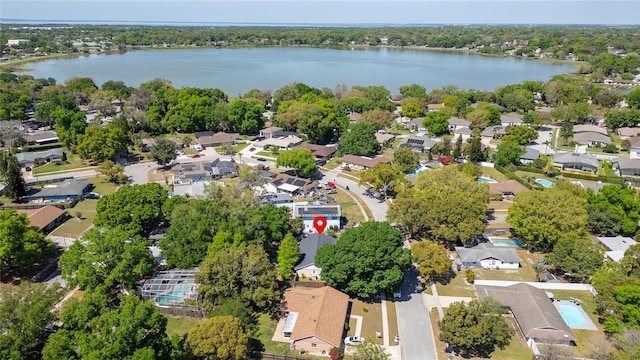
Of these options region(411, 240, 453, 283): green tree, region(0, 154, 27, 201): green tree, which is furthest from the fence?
region(0, 154, 27, 201): green tree

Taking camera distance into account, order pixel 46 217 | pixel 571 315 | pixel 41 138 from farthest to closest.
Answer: pixel 41 138 < pixel 46 217 < pixel 571 315

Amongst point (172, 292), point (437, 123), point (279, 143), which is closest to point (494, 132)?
point (437, 123)

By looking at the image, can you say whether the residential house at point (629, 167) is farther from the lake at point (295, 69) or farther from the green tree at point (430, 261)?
the lake at point (295, 69)

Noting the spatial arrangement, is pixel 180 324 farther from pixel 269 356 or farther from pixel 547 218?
pixel 547 218

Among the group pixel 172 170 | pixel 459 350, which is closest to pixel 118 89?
pixel 172 170

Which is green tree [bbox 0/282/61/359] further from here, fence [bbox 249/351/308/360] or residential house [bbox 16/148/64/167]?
residential house [bbox 16/148/64/167]
